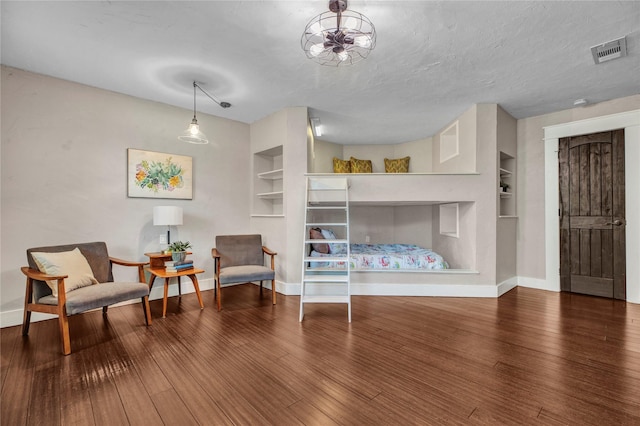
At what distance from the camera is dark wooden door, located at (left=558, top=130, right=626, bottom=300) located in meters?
3.77

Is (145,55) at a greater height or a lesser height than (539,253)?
greater

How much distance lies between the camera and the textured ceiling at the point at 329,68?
7.10 ft

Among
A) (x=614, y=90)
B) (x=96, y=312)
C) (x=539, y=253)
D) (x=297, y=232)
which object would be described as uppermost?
(x=614, y=90)

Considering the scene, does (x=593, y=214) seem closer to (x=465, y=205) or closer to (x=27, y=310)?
(x=465, y=205)

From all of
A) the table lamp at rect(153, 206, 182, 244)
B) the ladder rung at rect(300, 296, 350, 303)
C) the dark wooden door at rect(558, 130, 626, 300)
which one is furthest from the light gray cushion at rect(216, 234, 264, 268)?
the dark wooden door at rect(558, 130, 626, 300)

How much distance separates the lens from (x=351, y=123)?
4852 mm

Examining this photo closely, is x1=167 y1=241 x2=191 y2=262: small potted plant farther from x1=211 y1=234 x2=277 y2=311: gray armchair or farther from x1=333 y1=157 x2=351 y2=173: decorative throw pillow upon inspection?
x1=333 y1=157 x2=351 y2=173: decorative throw pillow

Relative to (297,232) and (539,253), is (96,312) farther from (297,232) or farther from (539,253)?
(539,253)

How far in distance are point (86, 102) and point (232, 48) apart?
2106mm

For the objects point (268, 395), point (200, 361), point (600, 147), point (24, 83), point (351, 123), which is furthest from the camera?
point (351, 123)

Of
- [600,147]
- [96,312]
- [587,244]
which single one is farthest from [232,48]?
[587,244]

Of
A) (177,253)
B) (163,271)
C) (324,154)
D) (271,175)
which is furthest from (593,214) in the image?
(163,271)

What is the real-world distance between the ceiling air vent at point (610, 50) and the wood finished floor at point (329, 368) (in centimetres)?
271

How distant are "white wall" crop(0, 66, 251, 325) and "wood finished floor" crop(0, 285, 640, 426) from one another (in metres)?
0.91
